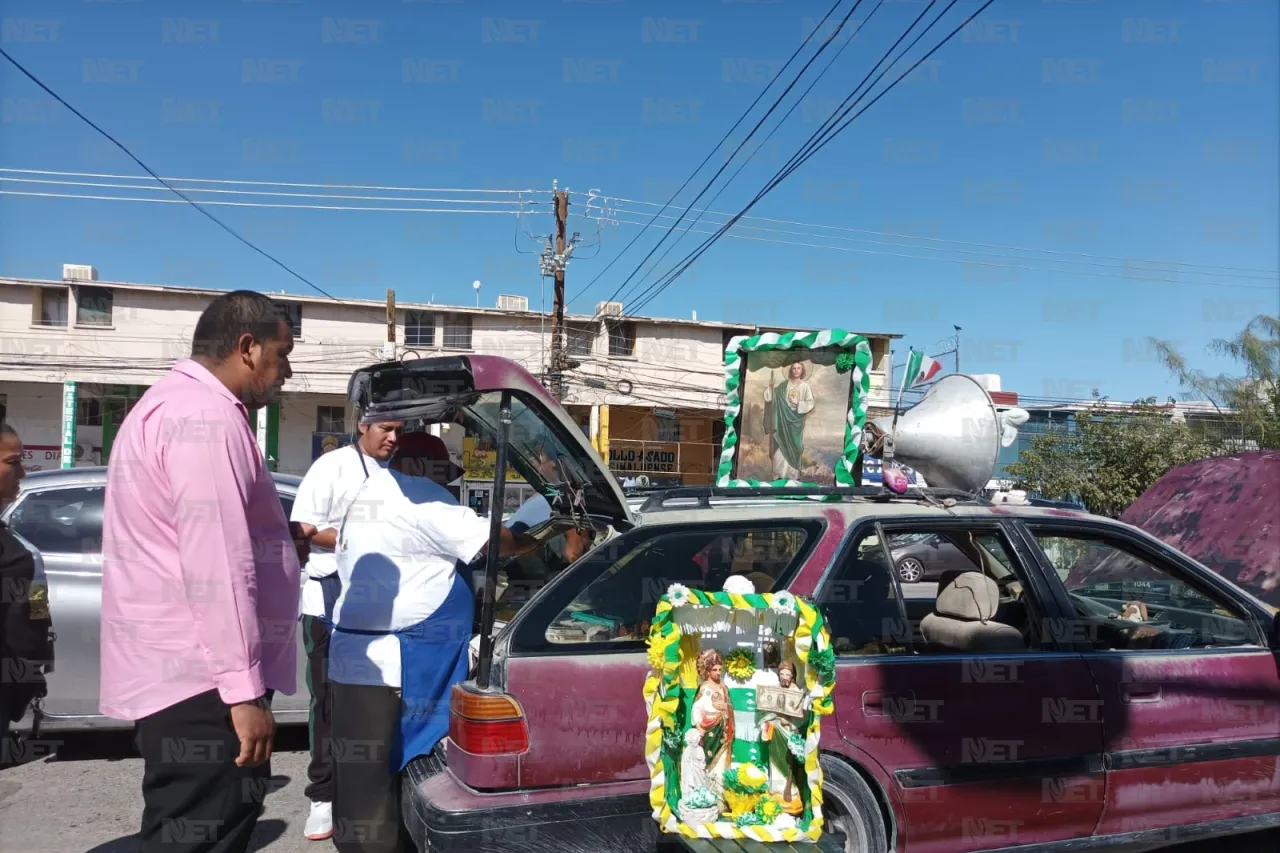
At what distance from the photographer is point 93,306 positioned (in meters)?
23.6

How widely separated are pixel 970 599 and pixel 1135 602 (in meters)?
1.10

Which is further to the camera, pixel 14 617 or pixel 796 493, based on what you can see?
pixel 796 493

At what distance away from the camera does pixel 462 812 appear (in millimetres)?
2547

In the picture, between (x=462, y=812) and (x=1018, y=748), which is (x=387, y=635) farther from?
(x=1018, y=748)

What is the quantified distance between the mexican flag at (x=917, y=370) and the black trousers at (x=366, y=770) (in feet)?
9.24

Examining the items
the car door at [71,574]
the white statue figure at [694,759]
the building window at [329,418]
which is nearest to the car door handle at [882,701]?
the white statue figure at [694,759]

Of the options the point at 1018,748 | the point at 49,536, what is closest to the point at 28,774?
the point at 49,536

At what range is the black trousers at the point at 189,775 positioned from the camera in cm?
207

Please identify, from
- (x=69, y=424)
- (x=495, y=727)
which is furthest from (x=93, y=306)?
(x=495, y=727)

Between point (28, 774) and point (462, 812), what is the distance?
3.47m

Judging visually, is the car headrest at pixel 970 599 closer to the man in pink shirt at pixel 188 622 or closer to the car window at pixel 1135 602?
the car window at pixel 1135 602

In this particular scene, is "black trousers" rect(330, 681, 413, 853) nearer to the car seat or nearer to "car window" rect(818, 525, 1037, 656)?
"car window" rect(818, 525, 1037, 656)

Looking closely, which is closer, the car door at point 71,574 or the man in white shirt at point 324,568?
the man in white shirt at point 324,568

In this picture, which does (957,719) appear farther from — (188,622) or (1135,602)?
(188,622)
